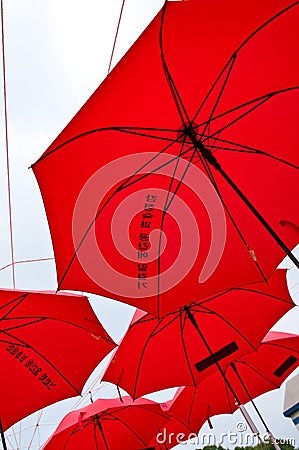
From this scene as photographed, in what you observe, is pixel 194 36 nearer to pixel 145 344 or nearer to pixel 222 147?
pixel 222 147

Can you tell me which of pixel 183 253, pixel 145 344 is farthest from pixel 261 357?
pixel 183 253

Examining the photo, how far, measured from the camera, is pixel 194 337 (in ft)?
21.7

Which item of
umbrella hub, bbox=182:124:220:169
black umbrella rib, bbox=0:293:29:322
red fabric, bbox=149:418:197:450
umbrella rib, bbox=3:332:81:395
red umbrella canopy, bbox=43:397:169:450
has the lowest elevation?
red fabric, bbox=149:418:197:450

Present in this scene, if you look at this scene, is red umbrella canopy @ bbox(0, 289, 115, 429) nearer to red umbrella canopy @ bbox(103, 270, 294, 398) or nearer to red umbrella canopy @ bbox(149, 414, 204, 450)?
red umbrella canopy @ bbox(103, 270, 294, 398)

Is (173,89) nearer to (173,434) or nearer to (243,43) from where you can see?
(243,43)

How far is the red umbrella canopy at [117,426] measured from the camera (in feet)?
27.9

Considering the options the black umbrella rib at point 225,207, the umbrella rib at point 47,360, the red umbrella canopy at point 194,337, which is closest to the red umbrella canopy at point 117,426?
the red umbrella canopy at point 194,337

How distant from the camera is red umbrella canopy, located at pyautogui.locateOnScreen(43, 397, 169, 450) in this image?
852cm

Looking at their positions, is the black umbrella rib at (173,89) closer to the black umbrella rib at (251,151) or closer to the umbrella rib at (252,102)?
the umbrella rib at (252,102)

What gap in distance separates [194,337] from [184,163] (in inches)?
132

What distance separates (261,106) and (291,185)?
83cm

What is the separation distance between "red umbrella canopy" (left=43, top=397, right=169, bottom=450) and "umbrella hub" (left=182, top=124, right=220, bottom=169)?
5.95 metres

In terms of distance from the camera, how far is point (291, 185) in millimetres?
4273

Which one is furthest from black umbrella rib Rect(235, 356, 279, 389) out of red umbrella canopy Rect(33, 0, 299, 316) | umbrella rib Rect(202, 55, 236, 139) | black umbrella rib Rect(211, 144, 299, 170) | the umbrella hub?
umbrella rib Rect(202, 55, 236, 139)
